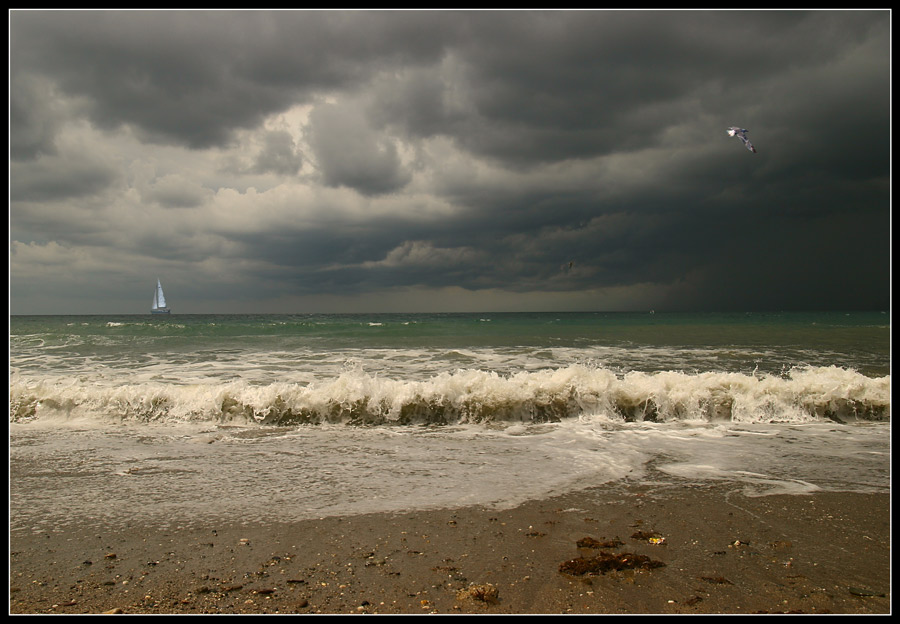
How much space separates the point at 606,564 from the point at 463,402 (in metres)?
5.35

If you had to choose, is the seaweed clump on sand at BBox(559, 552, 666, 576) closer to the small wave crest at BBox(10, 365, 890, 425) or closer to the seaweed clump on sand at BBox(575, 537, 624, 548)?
the seaweed clump on sand at BBox(575, 537, 624, 548)

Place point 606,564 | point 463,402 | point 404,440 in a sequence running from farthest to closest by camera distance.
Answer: point 463,402 < point 404,440 < point 606,564

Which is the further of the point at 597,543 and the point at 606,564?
the point at 597,543

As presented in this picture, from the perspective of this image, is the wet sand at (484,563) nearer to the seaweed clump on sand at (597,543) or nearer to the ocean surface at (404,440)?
the seaweed clump on sand at (597,543)

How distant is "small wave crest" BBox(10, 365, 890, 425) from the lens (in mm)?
8391

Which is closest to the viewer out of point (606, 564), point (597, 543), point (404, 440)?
point (606, 564)

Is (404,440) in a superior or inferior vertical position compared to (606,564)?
inferior

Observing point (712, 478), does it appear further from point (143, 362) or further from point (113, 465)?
point (143, 362)

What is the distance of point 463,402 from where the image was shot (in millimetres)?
8586

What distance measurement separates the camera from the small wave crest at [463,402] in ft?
27.5

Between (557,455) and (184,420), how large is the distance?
607 cm

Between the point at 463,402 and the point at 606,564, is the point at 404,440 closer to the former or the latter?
the point at 463,402

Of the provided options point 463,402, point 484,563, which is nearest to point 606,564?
point 484,563

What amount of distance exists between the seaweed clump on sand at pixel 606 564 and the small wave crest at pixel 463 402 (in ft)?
16.5
